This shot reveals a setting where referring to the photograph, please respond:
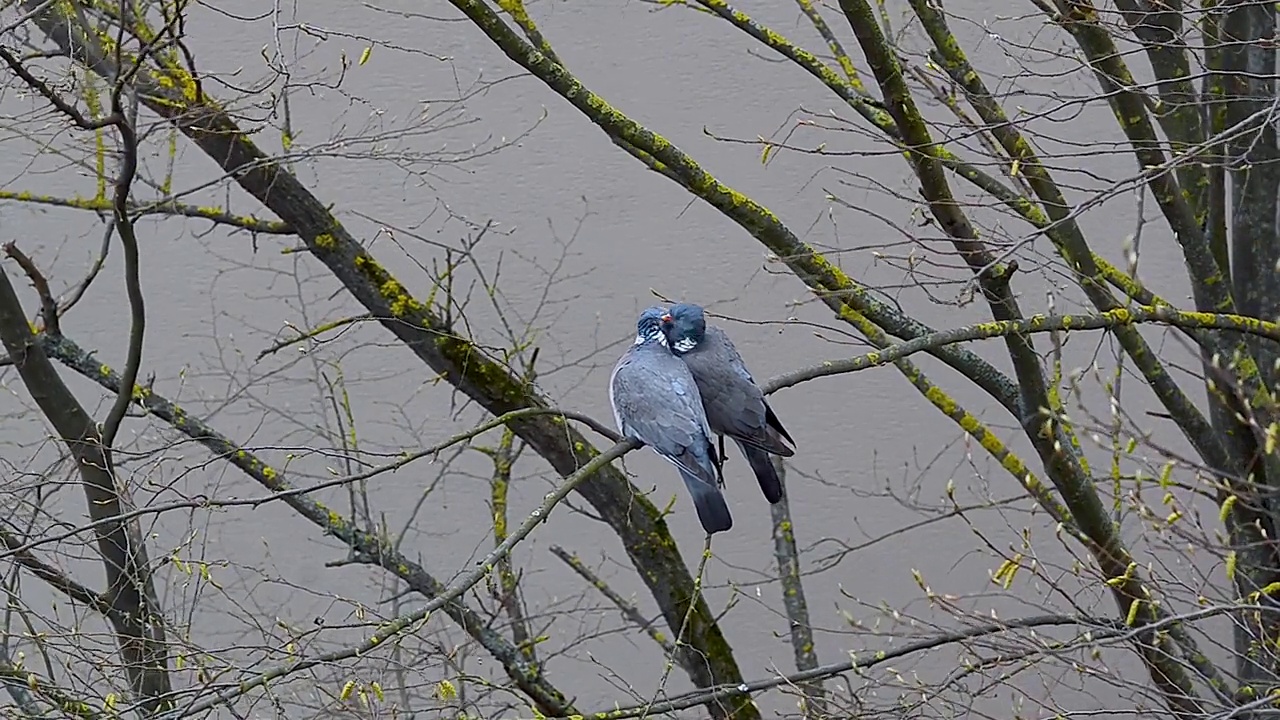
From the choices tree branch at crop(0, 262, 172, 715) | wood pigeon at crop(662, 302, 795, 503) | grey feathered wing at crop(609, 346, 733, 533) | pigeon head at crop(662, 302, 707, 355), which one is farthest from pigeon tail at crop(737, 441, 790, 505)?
tree branch at crop(0, 262, 172, 715)

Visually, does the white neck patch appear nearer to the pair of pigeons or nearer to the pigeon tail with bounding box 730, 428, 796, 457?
the pair of pigeons

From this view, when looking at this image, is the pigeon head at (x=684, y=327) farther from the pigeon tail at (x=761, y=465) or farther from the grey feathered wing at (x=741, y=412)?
the pigeon tail at (x=761, y=465)

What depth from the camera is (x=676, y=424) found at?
272 centimetres

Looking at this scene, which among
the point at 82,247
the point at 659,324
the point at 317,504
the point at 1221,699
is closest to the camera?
the point at 1221,699

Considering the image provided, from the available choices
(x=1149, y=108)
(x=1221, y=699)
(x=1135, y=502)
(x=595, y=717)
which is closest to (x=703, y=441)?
(x=595, y=717)

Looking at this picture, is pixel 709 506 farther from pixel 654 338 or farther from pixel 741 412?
pixel 654 338

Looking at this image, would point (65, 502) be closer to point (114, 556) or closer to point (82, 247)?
point (82, 247)

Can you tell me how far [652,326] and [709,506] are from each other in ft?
1.72

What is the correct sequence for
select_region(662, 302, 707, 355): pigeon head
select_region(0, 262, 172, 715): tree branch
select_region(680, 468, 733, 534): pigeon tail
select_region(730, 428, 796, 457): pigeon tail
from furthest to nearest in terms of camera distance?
select_region(0, 262, 172, 715): tree branch, select_region(662, 302, 707, 355): pigeon head, select_region(730, 428, 796, 457): pigeon tail, select_region(680, 468, 733, 534): pigeon tail

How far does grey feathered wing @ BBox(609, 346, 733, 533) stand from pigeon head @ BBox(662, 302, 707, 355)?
4.7 inches

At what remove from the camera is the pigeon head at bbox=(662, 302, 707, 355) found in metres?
2.96

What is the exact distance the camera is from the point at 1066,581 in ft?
16.5

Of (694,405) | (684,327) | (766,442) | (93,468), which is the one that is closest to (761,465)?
(766,442)

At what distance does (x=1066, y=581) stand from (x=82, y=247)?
393 cm
